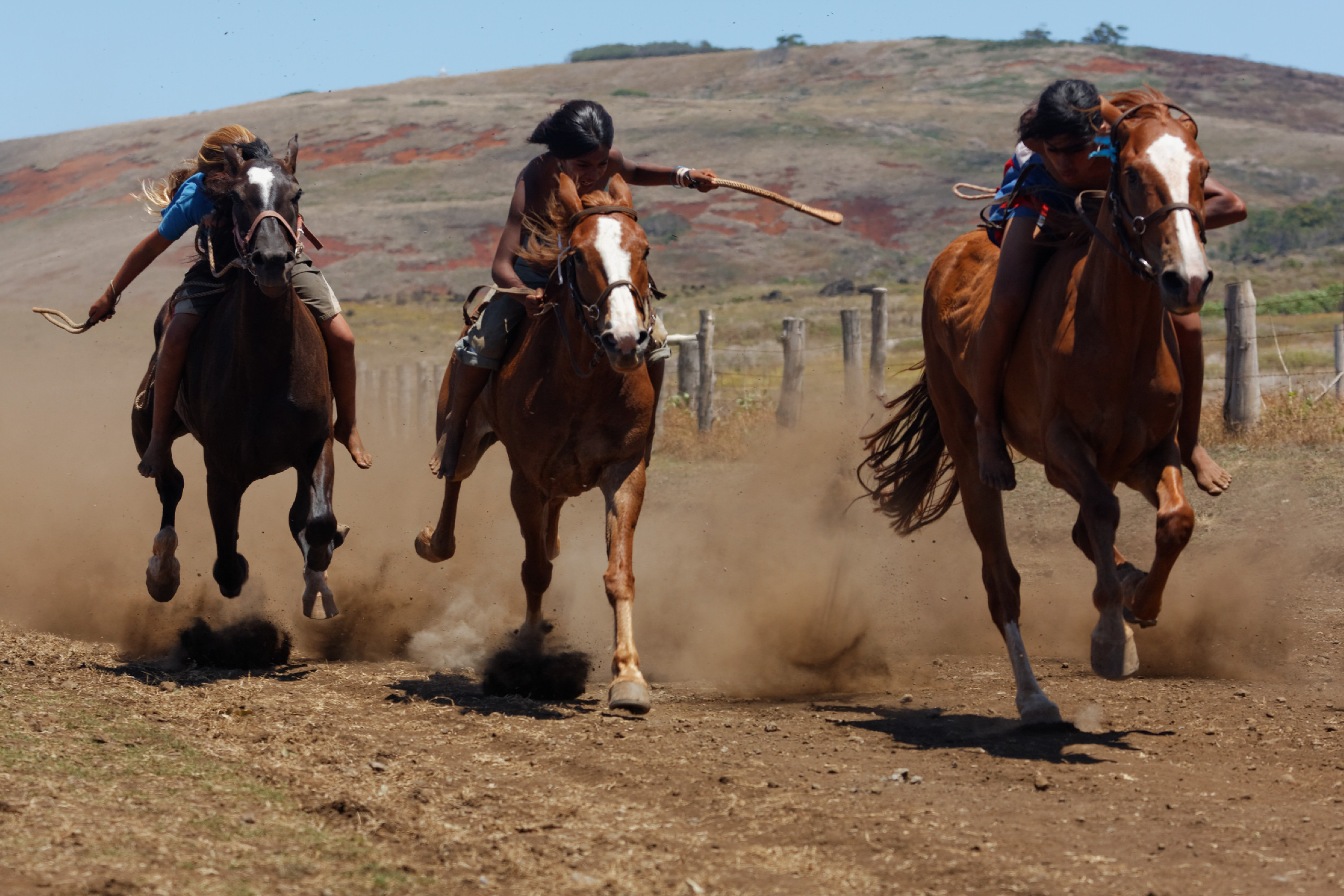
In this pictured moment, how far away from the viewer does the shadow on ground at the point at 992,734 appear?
17.4 feet

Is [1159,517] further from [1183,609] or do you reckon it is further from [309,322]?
[309,322]

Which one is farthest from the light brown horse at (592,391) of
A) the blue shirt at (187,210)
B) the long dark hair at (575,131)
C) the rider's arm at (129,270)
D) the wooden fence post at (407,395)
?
the wooden fence post at (407,395)

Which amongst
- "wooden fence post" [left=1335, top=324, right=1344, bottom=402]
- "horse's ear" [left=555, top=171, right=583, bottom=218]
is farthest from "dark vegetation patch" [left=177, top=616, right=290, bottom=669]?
"wooden fence post" [left=1335, top=324, right=1344, bottom=402]

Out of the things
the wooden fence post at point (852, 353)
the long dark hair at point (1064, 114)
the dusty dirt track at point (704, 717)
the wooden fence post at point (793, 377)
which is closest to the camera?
the dusty dirt track at point (704, 717)

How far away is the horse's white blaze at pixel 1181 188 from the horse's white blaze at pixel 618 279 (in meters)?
2.13

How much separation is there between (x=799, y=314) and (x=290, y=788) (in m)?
28.6

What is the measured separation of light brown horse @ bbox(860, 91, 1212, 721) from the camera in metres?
4.93

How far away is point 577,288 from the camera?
631cm

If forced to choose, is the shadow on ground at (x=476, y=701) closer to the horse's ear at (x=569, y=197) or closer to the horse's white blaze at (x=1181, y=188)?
the horse's ear at (x=569, y=197)

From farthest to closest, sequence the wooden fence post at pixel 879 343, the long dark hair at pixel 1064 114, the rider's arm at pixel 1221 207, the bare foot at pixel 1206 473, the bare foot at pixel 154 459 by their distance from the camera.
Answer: the wooden fence post at pixel 879 343, the bare foot at pixel 154 459, the bare foot at pixel 1206 473, the long dark hair at pixel 1064 114, the rider's arm at pixel 1221 207

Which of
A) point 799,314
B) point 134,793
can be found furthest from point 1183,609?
point 799,314

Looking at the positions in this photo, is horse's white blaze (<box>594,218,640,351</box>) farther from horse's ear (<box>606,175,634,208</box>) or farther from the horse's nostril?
the horse's nostril

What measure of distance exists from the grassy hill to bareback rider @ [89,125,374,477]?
28.2m

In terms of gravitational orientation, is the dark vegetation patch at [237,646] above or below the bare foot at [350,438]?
below
